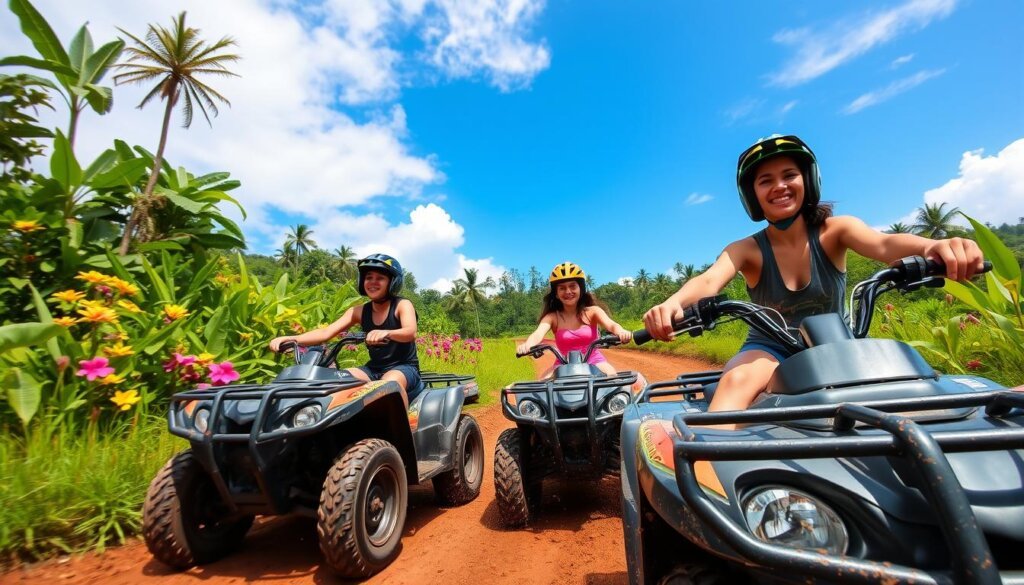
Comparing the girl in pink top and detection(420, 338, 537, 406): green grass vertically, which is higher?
the girl in pink top

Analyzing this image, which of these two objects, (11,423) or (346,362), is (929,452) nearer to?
(11,423)

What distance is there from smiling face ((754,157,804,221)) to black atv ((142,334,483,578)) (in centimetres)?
221

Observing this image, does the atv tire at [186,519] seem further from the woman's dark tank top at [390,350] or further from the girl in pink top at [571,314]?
the girl in pink top at [571,314]

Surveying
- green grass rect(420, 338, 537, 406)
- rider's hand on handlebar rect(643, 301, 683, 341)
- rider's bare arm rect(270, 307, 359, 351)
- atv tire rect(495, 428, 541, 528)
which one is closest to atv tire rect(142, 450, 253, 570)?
rider's bare arm rect(270, 307, 359, 351)

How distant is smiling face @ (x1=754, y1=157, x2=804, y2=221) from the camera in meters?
2.15

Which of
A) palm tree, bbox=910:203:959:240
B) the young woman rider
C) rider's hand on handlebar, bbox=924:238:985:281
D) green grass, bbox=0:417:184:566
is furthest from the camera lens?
palm tree, bbox=910:203:959:240

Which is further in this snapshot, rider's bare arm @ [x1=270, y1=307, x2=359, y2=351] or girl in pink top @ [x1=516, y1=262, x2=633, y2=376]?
girl in pink top @ [x1=516, y1=262, x2=633, y2=376]

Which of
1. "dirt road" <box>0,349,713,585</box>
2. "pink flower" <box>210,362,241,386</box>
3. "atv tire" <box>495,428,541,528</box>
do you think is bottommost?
"dirt road" <box>0,349,713,585</box>

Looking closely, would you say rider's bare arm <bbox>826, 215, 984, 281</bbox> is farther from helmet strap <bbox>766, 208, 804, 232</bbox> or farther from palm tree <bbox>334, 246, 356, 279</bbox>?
palm tree <bbox>334, 246, 356, 279</bbox>

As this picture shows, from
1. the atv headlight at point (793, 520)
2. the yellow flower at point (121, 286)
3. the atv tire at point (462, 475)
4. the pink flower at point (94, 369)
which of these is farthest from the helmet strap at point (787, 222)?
the yellow flower at point (121, 286)

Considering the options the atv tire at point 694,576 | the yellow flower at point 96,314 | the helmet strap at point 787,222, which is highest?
the yellow flower at point 96,314

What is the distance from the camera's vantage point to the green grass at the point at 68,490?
8.15 feet

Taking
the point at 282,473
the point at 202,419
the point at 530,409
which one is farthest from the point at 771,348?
the point at 202,419

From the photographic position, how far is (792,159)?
2.18 metres
